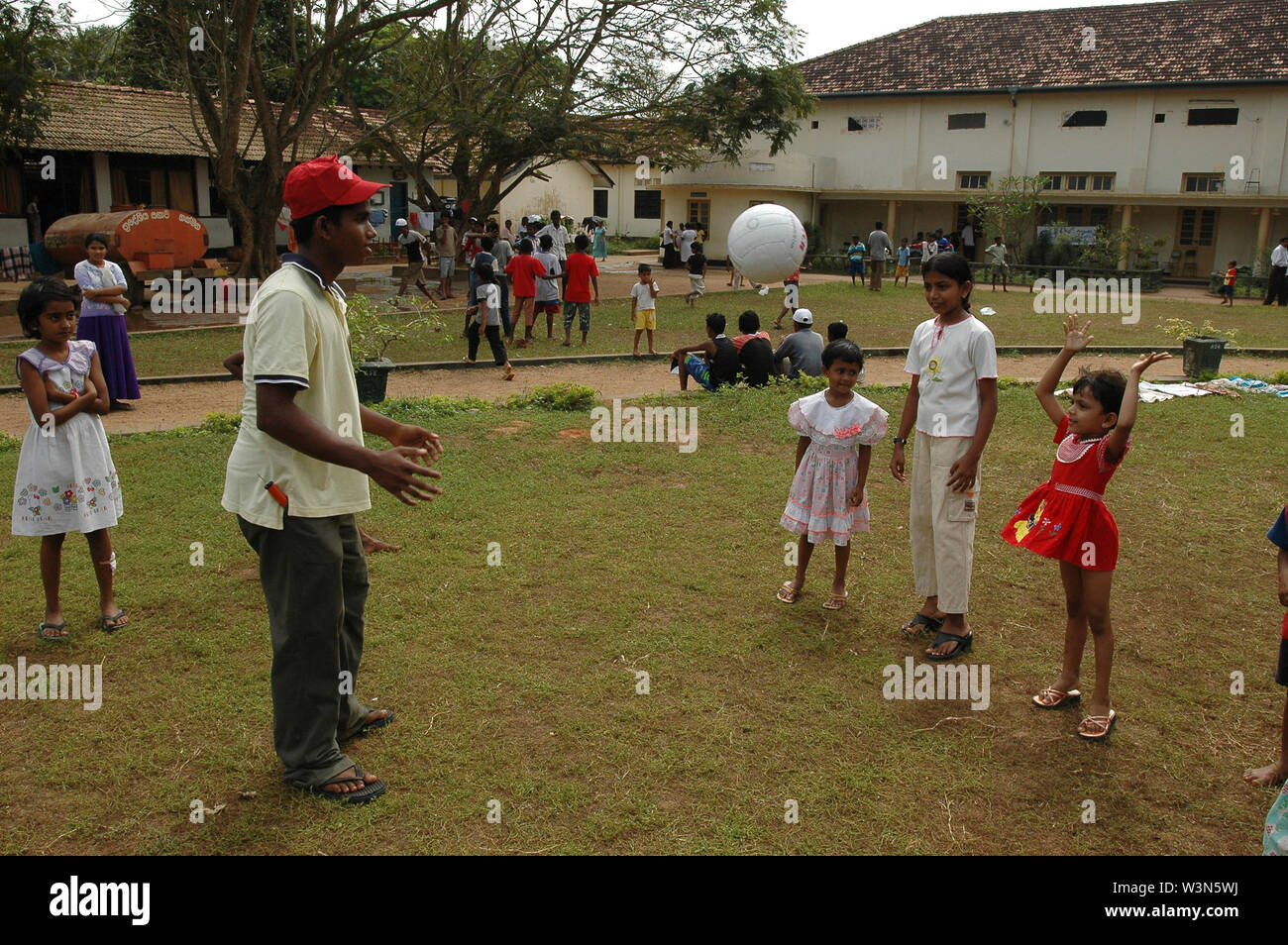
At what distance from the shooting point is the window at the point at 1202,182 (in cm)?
3131

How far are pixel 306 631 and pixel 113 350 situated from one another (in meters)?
8.13

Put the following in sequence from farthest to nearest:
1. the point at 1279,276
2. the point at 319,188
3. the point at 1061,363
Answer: the point at 1279,276
the point at 1061,363
the point at 319,188

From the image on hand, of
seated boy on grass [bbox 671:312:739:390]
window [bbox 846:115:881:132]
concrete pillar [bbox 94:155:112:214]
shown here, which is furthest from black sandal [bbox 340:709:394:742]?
window [bbox 846:115:881:132]

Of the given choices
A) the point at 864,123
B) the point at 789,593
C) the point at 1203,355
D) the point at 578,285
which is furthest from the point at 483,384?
the point at 864,123

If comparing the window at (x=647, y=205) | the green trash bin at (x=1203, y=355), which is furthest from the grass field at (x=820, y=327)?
the window at (x=647, y=205)

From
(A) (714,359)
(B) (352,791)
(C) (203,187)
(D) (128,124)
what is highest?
(D) (128,124)

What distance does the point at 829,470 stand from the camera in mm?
5457

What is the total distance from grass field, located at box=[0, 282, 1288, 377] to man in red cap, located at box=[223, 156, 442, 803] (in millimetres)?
10370

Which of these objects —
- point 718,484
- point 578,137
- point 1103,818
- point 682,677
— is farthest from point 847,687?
point 578,137

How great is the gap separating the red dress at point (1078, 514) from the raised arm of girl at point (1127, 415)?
7 cm

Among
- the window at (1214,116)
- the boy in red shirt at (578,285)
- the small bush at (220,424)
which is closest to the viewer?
the small bush at (220,424)

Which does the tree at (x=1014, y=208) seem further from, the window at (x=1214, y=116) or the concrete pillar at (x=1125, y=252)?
the window at (x=1214, y=116)

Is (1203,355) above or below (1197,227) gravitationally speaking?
below

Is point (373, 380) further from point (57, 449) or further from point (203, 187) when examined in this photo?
point (203, 187)
